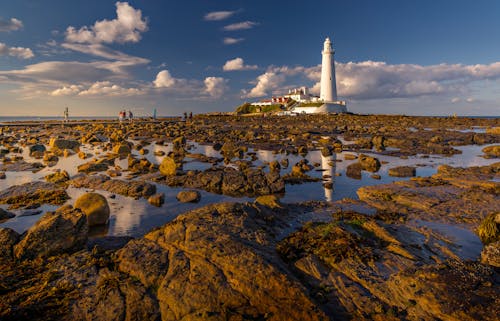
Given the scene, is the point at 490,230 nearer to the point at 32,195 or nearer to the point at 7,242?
the point at 7,242

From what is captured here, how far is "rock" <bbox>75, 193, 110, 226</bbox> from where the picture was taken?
32.2 feet

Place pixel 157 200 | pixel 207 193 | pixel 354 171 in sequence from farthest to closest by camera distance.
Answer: pixel 354 171 → pixel 207 193 → pixel 157 200

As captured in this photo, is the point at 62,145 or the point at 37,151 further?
the point at 62,145

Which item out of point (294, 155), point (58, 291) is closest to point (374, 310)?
point (58, 291)

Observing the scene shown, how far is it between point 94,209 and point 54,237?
269cm

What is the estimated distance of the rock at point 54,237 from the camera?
22.7 ft

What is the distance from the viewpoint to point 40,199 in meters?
12.5

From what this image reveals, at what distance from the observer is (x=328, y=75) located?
96.3 m

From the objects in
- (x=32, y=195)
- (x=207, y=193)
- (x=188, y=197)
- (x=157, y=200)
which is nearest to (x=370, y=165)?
(x=207, y=193)

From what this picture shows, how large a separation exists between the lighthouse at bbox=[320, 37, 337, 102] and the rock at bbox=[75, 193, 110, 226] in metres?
95.7

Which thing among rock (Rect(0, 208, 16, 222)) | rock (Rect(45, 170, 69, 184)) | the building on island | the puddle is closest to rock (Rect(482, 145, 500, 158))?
the puddle

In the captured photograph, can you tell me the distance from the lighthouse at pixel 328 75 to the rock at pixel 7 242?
9857cm

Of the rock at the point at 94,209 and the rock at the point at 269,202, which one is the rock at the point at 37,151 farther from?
the rock at the point at 269,202

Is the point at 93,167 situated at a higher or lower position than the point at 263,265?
higher
